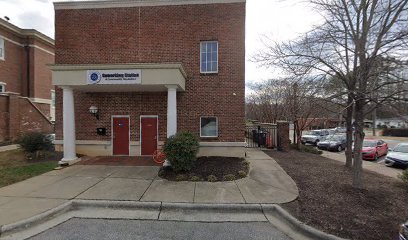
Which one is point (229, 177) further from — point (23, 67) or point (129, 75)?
point (23, 67)

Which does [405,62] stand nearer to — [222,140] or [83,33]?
[222,140]

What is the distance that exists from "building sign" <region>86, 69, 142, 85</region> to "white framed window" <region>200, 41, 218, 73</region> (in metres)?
3.65

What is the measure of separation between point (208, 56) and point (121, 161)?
6.74 m

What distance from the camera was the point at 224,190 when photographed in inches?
266

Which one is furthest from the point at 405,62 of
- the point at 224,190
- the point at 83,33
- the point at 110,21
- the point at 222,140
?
the point at 83,33

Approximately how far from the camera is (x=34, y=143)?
1095 centimetres

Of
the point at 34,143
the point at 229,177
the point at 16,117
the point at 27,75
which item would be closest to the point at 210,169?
the point at 229,177

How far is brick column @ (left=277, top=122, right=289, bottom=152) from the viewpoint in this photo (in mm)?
14523

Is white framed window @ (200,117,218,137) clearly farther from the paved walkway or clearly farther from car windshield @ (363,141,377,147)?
car windshield @ (363,141,377,147)

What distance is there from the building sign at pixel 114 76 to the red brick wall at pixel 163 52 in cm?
242

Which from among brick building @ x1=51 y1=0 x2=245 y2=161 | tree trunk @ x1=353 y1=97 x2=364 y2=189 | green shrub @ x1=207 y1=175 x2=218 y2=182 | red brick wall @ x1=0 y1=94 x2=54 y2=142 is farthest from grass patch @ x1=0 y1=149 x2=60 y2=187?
tree trunk @ x1=353 y1=97 x2=364 y2=189

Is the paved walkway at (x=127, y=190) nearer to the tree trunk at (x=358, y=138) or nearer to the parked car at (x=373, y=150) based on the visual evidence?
the tree trunk at (x=358, y=138)

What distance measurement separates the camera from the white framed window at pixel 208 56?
11.4 metres

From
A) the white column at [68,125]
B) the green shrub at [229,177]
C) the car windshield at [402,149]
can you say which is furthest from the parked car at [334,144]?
the white column at [68,125]
